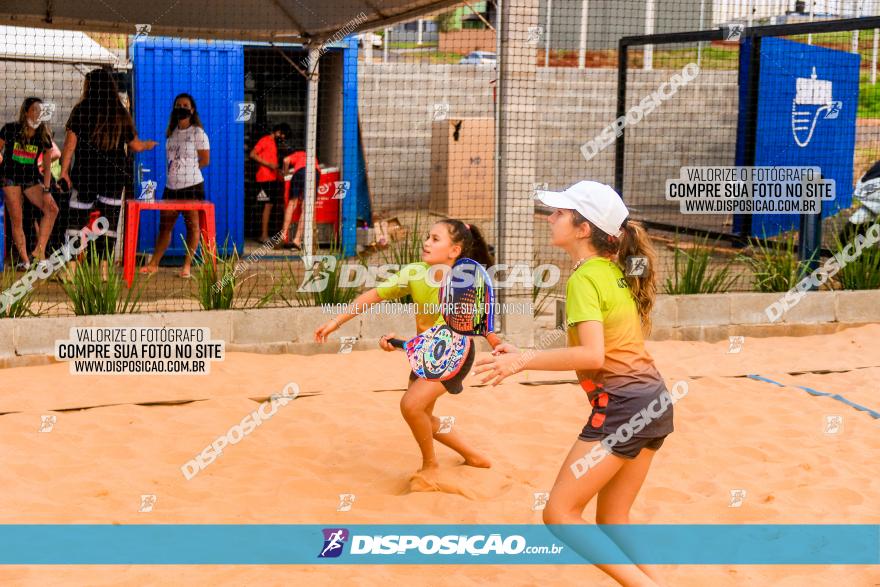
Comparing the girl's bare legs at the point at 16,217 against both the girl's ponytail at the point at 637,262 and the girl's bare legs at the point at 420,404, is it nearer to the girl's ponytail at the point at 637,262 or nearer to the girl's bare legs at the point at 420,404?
the girl's bare legs at the point at 420,404

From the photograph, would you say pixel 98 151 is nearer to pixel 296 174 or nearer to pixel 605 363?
pixel 296 174

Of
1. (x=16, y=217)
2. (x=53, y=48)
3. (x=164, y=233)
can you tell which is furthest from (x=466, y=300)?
(x=53, y=48)

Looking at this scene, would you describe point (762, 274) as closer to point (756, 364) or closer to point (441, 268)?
point (756, 364)

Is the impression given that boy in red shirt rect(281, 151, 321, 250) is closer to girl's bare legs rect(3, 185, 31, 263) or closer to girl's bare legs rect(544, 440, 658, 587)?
girl's bare legs rect(3, 185, 31, 263)

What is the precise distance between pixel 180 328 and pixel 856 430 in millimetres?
4667

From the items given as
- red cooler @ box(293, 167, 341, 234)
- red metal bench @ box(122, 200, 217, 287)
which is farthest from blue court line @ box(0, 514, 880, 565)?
red cooler @ box(293, 167, 341, 234)

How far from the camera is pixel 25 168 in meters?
10.8

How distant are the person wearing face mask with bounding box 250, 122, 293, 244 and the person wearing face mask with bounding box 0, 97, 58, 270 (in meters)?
Answer: 3.11

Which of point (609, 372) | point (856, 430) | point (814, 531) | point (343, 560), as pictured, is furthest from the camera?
point (856, 430)

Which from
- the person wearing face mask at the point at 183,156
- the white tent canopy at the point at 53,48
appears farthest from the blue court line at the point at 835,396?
the white tent canopy at the point at 53,48

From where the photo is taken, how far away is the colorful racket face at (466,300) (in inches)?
194

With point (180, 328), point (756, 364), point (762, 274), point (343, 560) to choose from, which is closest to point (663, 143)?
point (762, 274)

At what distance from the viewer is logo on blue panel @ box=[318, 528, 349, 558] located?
170 inches

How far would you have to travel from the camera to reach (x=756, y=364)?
7.71 meters
